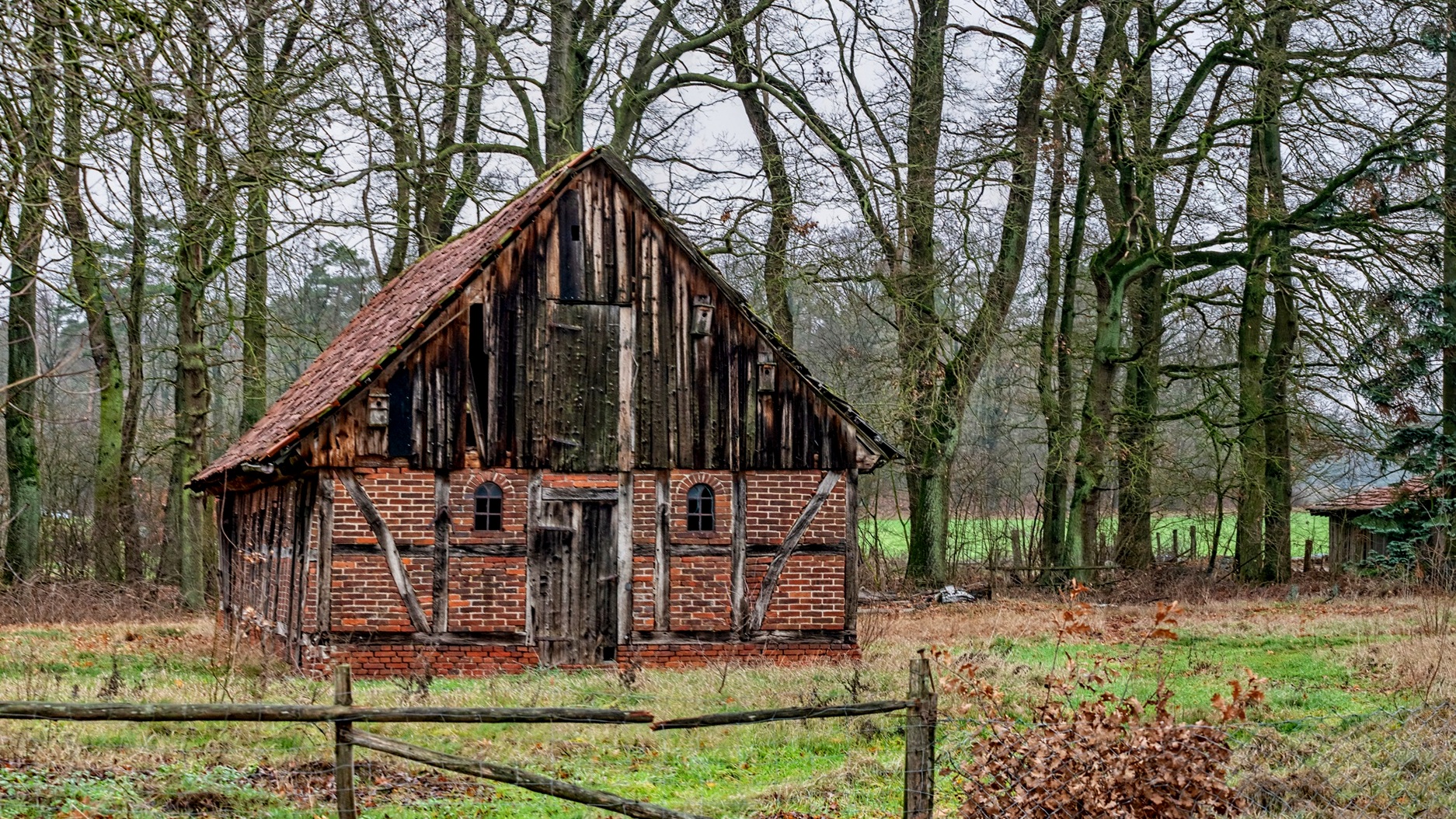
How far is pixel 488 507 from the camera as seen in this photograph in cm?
1677

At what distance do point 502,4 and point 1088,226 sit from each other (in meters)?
13.5

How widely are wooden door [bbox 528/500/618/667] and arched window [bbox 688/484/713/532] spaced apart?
0.96m

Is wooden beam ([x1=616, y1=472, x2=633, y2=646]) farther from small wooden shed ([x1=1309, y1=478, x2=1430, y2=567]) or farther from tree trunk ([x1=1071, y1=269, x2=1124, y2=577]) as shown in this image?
small wooden shed ([x1=1309, y1=478, x2=1430, y2=567])

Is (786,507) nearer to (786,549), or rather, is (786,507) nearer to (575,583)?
(786,549)

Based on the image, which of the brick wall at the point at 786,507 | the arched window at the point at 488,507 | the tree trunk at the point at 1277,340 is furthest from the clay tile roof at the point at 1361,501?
the arched window at the point at 488,507

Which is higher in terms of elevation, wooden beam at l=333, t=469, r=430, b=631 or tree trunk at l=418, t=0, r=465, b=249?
tree trunk at l=418, t=0, r=465, b=249

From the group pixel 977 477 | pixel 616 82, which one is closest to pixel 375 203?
pixel 616 82

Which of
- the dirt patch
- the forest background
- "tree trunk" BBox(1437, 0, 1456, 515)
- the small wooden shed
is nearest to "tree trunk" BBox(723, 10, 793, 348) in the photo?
the forest background

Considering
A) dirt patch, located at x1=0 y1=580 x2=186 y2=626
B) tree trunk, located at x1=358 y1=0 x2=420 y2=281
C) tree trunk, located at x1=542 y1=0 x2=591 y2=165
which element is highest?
tree trunk, located at x1=542 y1=0 x2=591 y2=165

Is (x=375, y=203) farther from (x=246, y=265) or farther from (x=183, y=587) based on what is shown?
(x=183, y=587)

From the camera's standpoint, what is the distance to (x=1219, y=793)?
7.49 metres

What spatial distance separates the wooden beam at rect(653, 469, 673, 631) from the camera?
1712cm

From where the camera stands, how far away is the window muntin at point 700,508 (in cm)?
1734

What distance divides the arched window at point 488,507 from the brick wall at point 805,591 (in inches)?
124
